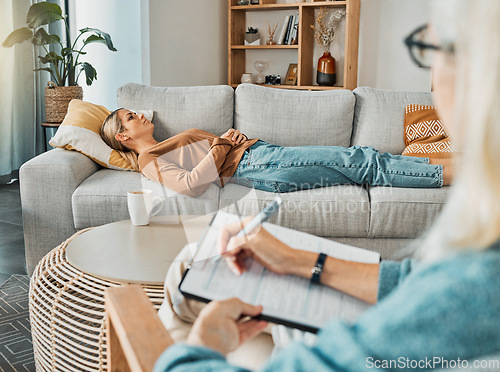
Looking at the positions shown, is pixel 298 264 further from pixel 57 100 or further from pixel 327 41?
pixel 327 41

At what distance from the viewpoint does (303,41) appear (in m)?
4.25

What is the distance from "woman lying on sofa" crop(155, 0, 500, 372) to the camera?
0.40 meters

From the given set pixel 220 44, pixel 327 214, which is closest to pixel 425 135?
pixel 327 214

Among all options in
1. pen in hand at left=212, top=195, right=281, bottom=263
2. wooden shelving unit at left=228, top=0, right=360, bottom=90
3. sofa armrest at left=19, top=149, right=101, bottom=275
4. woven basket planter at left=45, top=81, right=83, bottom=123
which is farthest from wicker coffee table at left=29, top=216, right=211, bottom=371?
wooden shelving unit at left=228, top=0, right=360, bottom=90

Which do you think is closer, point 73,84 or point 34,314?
point 34,314

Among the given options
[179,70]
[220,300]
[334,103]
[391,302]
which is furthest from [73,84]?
[391,302]

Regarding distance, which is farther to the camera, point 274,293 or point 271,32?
point 271,32

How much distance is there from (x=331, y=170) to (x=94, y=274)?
→ 1.25m

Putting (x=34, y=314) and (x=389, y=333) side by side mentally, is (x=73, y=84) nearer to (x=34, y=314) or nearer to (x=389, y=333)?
(x=34, y=314)

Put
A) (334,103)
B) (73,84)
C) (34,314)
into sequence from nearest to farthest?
(34,314), (334,103), (73,84)

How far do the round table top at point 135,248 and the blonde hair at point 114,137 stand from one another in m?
0.82

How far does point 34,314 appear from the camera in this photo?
1.32 m

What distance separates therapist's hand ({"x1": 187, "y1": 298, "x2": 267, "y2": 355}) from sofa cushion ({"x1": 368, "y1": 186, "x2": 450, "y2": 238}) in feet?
4.70

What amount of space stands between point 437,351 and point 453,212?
4.6 inches
